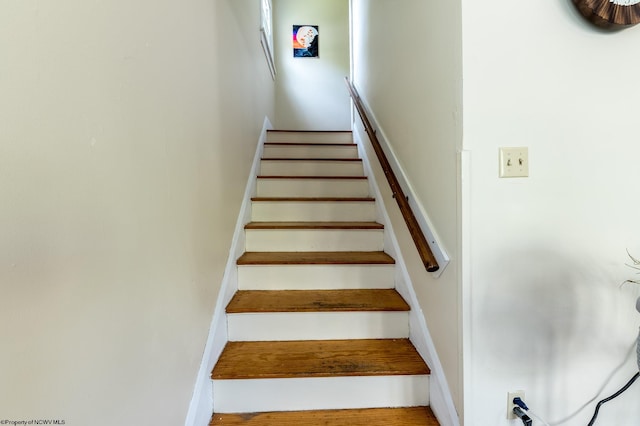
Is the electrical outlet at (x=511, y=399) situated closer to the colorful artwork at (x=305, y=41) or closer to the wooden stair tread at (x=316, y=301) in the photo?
the wooden stair tread at (x=316, y=301)

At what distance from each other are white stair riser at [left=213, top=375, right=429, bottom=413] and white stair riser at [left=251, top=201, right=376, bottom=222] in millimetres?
1166

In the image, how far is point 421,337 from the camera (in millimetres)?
1329

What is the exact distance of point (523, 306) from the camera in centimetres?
105

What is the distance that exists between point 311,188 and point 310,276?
2.98ft

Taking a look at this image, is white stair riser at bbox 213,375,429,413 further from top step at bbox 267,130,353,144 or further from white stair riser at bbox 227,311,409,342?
top step at bbox 267,130,353,144

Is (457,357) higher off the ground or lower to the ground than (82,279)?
lower

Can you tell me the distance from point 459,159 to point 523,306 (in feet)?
1.86

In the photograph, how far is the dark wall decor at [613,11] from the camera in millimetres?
950

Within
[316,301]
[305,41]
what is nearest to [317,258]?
[316,301]

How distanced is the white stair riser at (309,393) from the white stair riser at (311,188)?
1.45 metres

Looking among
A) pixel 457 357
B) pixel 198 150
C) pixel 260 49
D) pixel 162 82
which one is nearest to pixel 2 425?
pixel 162 82

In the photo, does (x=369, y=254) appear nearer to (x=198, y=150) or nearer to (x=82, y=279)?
(x=198, y=150)

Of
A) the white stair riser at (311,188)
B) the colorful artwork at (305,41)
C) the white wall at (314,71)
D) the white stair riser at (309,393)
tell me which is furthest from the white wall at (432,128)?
the colorful artwork at (305,41)

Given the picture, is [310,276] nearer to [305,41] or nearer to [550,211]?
[550,211]
